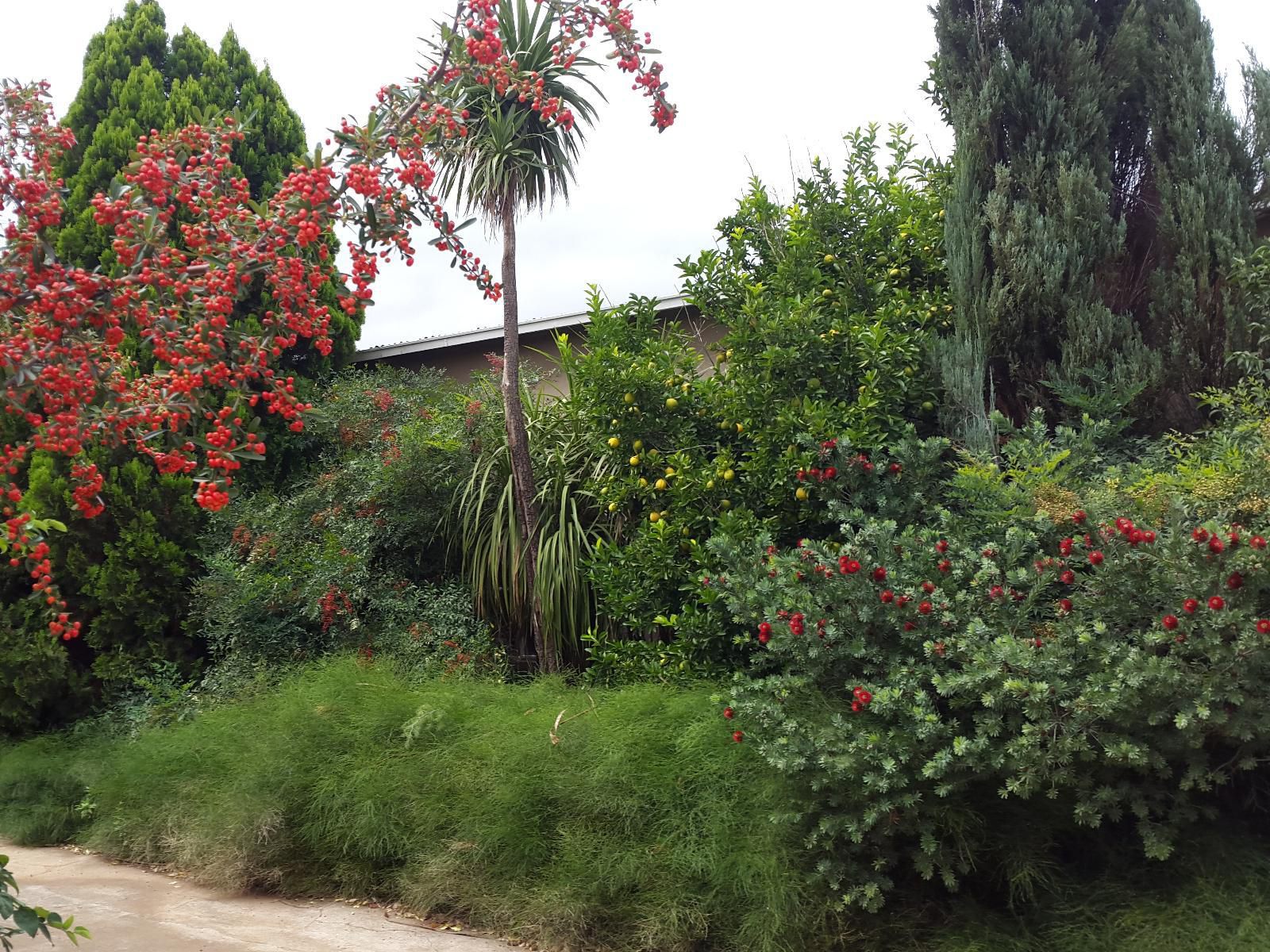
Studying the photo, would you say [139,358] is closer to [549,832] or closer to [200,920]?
[200,920]

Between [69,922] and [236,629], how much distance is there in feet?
14.3

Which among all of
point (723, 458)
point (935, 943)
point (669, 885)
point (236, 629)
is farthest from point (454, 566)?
point (935, 943)

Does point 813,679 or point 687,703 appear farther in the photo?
point 687,703

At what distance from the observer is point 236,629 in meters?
6.80

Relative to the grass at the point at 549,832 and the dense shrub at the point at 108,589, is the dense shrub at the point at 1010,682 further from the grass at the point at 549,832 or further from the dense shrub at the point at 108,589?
the dense shrub at the point at 108,589

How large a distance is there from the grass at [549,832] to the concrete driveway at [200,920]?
145 mm

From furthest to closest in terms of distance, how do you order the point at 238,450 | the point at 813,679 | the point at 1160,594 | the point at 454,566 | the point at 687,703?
the point at 454,566, the point at 687,703, the point at 813,679, the point at 1160,594, the point at 238,450

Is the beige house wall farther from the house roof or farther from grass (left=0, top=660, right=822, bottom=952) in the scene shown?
grass (left=0, top=660, right=822, bottom=952)

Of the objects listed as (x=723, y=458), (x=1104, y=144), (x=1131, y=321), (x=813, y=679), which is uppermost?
(x=1104, y=144)

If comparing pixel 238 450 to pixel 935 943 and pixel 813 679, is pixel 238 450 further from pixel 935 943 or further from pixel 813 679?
pixel 935 943

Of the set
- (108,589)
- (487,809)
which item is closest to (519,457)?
(487,809)

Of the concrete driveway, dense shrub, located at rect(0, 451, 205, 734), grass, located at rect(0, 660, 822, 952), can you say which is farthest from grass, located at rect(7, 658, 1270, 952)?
dense shrub, located at rect(0, 451, 205, 734)

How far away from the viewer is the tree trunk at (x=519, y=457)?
6414mm

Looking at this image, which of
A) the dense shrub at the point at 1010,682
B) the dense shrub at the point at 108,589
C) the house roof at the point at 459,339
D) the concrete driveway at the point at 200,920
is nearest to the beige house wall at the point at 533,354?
the house roof at the point at 459,339
